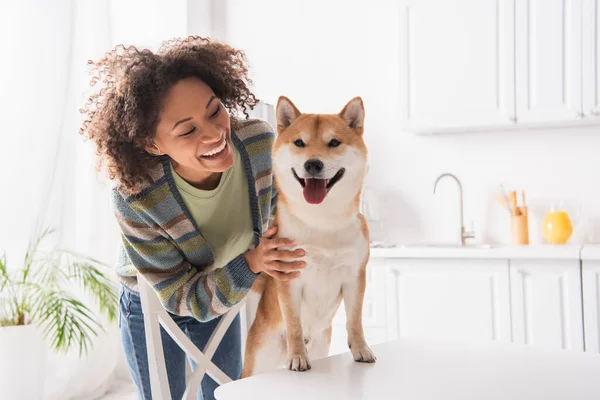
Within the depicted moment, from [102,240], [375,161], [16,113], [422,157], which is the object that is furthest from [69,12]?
[422,157]

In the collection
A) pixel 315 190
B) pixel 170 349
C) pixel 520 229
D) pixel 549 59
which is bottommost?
pixel 170 349

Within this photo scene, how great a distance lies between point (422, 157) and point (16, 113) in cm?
229

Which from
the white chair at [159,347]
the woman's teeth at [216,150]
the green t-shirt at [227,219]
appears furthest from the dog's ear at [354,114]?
the white chair at [159,347]

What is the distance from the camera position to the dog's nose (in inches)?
40.8

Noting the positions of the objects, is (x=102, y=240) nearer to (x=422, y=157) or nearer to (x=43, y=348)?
(x=43, y=348)

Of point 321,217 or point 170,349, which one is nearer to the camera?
point 321,217

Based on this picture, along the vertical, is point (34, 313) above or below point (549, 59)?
below

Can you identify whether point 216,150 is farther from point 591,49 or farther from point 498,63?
point 591,49

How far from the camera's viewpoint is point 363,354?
109cm

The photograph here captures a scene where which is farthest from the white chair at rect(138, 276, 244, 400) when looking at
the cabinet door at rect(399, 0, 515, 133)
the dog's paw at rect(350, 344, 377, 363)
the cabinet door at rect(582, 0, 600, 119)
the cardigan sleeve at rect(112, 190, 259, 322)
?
the cabinet door at rect(582, 0, 600, 119)

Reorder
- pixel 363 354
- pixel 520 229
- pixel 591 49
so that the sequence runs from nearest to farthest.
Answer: pixel 363 354
pixel 591 49
pixel 520 229

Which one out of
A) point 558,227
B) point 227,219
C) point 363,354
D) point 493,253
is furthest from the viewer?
point 558,227

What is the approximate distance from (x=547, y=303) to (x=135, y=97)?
2.21 metres

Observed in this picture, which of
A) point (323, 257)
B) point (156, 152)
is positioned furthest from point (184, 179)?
point (323, 257)
